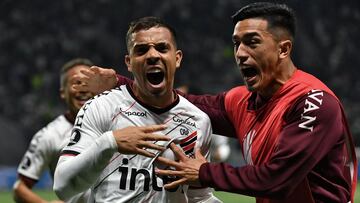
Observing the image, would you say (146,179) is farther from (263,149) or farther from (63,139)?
(63,139)

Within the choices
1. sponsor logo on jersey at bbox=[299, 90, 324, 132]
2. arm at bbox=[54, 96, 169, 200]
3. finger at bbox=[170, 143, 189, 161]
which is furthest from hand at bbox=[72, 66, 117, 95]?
sponsor logo on jersey at bbox=[299, 90, 324, 132]

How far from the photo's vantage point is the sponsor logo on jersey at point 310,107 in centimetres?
332

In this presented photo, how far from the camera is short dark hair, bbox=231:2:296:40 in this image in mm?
3574

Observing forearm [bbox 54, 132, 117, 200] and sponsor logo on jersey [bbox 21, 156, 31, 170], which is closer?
forearm [bbox 54, 132, 117, 200]

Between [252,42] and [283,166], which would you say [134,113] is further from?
[283,166]

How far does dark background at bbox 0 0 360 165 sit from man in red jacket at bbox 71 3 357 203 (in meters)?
11.9

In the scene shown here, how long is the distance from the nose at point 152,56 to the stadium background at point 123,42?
38.6 feet

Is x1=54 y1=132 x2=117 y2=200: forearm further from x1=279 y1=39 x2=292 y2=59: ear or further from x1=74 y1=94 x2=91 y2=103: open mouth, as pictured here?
x1=74 y1=94 x2=91 y2=103: open mouth

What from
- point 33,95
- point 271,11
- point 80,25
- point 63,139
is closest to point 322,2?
point 80,25

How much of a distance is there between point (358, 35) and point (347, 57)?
1.93ft

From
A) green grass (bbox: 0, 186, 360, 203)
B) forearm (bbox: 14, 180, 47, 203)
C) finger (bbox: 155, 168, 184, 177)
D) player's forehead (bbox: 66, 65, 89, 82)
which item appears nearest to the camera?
finger (bbox: 155, 168, 184, 177)

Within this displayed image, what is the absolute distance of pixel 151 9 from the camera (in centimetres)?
1672

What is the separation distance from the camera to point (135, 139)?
3.18 metres

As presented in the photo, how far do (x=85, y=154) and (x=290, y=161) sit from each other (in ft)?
3.08
